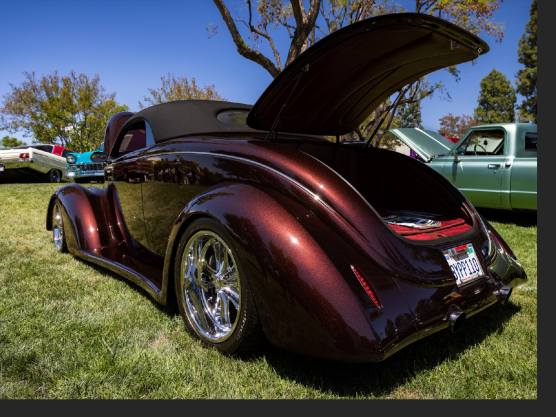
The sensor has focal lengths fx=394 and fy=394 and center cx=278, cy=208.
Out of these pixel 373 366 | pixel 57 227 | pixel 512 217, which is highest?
pixel 57 227

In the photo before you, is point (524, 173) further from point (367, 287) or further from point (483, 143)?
point (367, 287)

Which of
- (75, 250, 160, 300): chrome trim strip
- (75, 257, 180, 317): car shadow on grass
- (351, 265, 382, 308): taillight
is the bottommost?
(75, 257, 180, 317): car shadow on grass

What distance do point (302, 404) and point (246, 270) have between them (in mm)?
657

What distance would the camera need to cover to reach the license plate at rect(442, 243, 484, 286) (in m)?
2.14

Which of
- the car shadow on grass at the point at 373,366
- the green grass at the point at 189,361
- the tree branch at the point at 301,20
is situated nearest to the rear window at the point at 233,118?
the green grass at the point at 189,361

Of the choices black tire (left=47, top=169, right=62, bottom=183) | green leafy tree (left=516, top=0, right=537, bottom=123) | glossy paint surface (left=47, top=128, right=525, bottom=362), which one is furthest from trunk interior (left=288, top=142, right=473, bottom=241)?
green leafy tree (left=516, top=0, right=537, bottom=123)

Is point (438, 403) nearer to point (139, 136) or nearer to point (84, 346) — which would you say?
point (84, 346)

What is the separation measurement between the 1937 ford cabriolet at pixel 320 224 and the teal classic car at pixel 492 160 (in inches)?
167

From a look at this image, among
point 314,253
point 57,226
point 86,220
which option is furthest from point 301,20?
point 314,253

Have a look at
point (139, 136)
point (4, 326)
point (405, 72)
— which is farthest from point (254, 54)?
point (4, 326)

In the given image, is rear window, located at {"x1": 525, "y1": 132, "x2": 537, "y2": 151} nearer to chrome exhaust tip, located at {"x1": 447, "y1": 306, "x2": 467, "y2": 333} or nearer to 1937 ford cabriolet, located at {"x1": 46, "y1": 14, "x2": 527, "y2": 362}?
1937 ford cabriolet, located at {"x1": 46, "y1": 14, "x2": 527, "y2": 362}

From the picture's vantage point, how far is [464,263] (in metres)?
2.22

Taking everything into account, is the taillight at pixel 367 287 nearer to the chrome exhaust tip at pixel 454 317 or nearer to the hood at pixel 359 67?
the chrome exhaust tip at pixel 454 317

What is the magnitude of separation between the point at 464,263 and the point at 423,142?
5.33 metres
